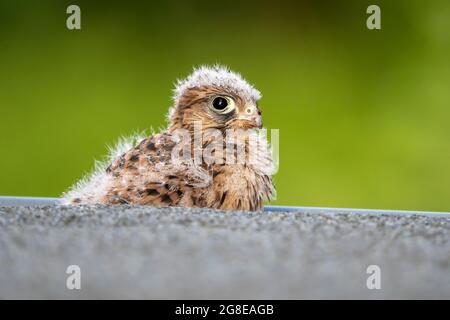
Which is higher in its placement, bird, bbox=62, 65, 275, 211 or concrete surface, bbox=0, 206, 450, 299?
bird, bbox=62, 65, 275, 211

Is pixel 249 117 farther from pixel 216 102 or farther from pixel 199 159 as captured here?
pixel 199 159

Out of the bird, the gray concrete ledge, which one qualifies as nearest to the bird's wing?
the bird

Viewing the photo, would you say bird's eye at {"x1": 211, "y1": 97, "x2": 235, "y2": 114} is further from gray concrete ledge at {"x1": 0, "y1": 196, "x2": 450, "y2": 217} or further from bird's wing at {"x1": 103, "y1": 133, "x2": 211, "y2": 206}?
gray concrete ledge at {"x1": 0, "y1": 196, "x2": 450, "y2": 217}

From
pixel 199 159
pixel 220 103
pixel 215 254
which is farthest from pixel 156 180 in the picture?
pixel 215 254

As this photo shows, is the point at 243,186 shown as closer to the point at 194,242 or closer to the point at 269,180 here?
the point at 269,180

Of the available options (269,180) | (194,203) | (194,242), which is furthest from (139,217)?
(269,180)

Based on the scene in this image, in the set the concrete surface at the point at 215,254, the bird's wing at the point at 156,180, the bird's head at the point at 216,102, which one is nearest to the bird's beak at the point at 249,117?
the bird's head at the point at 216,102
